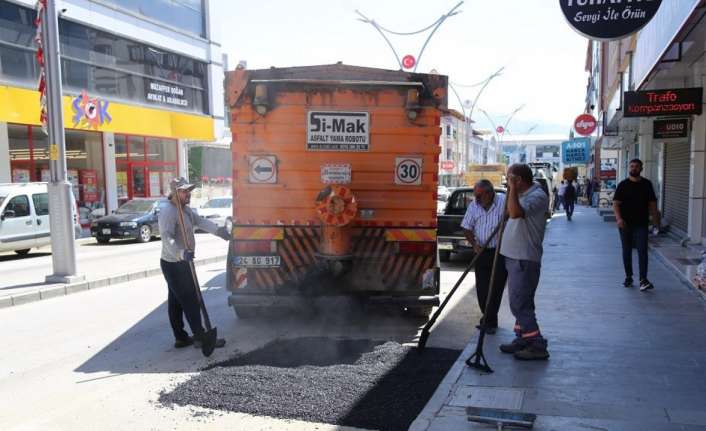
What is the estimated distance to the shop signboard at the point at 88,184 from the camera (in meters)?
A: 22.7

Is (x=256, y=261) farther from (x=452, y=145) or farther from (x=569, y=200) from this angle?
(x=452, y=145)

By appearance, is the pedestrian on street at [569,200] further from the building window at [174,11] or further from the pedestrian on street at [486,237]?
the pedestrian on street at [486,237]

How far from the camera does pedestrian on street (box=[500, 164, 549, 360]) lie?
17.9 ft

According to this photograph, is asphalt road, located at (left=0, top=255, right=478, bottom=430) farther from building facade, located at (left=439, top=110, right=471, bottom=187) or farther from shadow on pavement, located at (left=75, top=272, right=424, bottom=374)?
building facade, located at (left=439, top=110, right=471, bottom=187)

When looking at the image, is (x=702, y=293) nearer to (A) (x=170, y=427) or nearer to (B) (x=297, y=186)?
(B) (x=297, y=186)

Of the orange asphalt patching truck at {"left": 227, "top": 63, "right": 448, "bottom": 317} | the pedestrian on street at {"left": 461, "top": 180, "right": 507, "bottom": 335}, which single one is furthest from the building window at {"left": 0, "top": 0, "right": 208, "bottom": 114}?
the pedestrian on street at {"left": 461, "top": 180, "right": 507, "bottom": 335}

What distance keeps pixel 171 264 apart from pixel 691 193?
11.2m

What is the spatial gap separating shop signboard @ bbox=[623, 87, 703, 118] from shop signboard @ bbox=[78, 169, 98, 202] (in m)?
18.8

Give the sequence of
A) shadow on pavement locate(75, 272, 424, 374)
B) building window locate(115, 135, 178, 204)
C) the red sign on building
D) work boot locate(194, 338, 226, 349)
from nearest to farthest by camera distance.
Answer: shadow on pavement locate(75, 272, 424, 374), work boot locate(194, 338, 226, 349), building window locate(115, 135, 178, 204), the red sign on building

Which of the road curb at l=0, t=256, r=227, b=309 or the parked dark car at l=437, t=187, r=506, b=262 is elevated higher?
the parked dark car at l=437, t=187, r=506, b=262

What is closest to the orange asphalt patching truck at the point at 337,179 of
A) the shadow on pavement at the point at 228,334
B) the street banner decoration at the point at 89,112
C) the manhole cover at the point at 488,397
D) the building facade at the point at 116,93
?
the shadow on pavement at the point at 228,334

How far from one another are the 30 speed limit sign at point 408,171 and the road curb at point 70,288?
6204 mm

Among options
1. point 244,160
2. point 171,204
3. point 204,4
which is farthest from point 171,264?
point 204,4

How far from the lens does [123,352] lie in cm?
641
